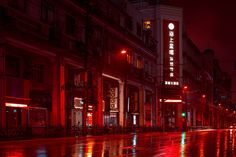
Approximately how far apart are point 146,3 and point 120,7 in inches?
1028

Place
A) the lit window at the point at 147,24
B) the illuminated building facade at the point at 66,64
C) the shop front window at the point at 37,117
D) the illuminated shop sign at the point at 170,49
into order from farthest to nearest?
1. the illuminated shop sign at the point at 170,49
2. the lit window at the point at 147,24
3. the shop front window at the point at 37,117
4. the illuminated building facade at the point at 66,64

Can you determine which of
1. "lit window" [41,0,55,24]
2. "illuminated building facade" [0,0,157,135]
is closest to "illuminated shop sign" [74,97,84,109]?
"illuminated building facade" [0,0,157,135]

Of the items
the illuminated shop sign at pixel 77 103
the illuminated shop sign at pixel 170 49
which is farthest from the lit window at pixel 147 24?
the illuminated shop sign at pixel 77 103

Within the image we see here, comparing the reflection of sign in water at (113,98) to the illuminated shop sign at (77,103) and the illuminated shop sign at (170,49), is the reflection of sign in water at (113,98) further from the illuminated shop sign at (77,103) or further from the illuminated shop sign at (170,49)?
the illuminated shop sign at (170,49)

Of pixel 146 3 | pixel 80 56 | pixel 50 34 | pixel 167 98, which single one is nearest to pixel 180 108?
pixel 167 98

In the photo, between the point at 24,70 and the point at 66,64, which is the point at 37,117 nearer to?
the point at 24,70

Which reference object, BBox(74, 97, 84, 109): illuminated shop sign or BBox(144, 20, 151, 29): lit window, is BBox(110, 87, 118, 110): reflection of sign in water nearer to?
BBox(74, 97, 84, 109): illuminated shop sign

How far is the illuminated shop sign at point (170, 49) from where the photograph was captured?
8575cm

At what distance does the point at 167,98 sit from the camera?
86.4 m

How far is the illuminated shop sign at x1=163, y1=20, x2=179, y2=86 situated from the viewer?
85750 millimetres

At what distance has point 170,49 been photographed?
86000 millimetres

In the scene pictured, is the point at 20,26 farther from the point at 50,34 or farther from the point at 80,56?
the point at 80,56

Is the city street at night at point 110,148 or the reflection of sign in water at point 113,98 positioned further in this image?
the reflection of sign in water at point 113,98

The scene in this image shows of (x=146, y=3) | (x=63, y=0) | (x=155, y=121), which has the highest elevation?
(x=146, y=3)
